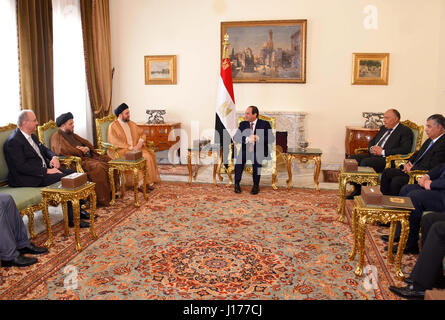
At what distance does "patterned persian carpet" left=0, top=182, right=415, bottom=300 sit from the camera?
3.11 metres

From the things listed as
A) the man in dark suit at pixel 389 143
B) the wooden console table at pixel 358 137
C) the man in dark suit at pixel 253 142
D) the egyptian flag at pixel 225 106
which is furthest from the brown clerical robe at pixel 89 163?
the wooden console table at pixel 358 137

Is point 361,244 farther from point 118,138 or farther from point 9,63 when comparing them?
point 9,63

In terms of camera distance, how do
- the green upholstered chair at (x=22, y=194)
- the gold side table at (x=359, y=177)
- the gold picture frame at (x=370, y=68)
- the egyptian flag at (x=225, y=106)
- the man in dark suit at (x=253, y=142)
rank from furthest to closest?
the gold picture frame at (x=370, y=68)
the egyptian flag at (x=225, y=106)
the man in dark suit at (x=253, y=142)
the gold side table at (x=359, y=177)
the green upholstered chair at (x=22, y=194)

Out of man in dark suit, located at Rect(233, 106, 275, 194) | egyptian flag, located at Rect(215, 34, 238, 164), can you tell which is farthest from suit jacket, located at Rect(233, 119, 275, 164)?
egyptian flag, located at Rect(215, 34, 238, 164)

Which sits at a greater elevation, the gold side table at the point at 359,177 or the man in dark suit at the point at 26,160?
the man in dark suit at the point at 26,160

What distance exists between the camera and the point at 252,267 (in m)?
3.55

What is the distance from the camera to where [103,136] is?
20.7 feet

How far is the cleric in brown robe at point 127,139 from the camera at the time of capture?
245 inches

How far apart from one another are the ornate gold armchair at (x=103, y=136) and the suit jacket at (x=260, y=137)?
6.78 feet

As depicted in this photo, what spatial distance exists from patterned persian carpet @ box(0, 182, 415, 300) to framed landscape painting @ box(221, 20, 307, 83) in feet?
12.1

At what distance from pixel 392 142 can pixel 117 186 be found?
4338mm

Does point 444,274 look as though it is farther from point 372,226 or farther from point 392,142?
point 392,142

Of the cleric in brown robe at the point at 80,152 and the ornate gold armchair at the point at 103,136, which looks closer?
the cleric in brown robe at the point at 80,152

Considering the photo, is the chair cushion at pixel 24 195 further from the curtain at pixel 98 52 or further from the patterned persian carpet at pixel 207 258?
the curtain at pixel 98 52
